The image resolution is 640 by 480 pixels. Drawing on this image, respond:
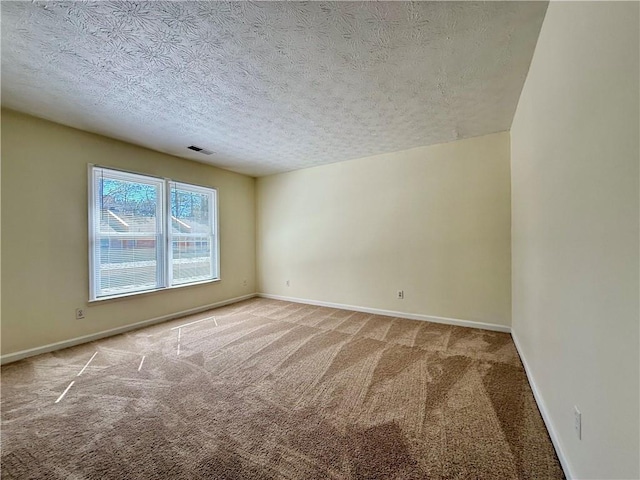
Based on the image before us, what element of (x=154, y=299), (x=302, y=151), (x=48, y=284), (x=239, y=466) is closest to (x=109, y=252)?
(x=48, y=284)

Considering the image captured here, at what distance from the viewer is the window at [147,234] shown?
333cm

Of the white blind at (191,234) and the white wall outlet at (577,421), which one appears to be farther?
the white blind at (191,234)

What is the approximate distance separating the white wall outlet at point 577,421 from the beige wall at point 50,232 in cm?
445

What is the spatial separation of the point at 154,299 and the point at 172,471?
9.79 ft

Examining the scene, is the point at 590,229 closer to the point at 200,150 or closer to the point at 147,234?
the point at 200,150

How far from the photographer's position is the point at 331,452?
152 centimetres

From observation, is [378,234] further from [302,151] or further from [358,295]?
[302,151]

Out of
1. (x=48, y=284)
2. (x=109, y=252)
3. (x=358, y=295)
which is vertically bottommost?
(x=358, y=295)

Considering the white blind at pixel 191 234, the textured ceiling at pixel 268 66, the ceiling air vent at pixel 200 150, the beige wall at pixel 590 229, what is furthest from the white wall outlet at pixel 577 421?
the white blind at pixel 191 234

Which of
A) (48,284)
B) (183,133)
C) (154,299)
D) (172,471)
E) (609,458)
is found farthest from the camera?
(154,299)

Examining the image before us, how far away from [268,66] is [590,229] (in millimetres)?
2202

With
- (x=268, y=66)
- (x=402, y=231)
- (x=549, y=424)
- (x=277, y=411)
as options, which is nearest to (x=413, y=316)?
(x=402, y=231)

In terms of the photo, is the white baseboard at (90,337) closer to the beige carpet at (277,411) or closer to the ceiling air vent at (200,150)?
the beige carpet at (277,411)

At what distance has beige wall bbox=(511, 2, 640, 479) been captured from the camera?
83 centimetres
